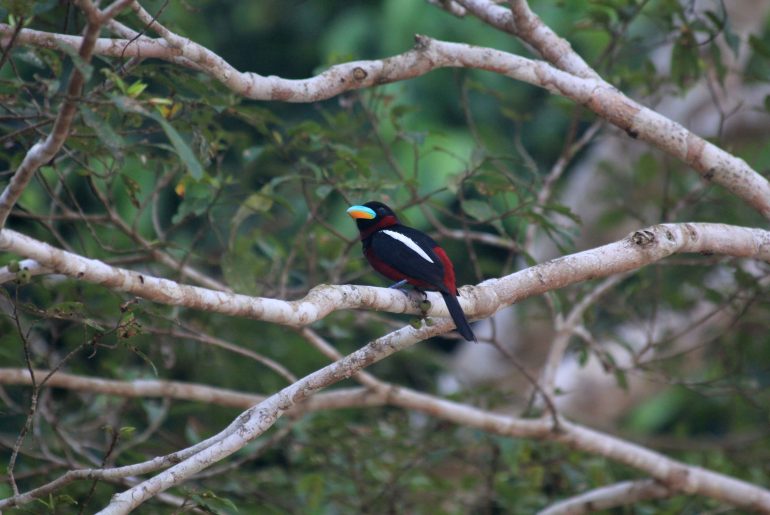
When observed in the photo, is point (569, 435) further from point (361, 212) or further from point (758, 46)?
point (758, 46)

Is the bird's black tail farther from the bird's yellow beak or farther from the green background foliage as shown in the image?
the bird's yellow beak

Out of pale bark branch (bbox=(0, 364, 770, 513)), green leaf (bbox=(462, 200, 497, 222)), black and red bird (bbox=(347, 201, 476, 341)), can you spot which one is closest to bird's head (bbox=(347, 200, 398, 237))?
black and red bird (bbox=(347, 201, 476, 341))

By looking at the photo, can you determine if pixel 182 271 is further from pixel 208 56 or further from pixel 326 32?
pixel 326 32

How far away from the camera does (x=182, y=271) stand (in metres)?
4.15

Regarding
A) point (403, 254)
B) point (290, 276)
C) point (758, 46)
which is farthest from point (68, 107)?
point (290, 276)

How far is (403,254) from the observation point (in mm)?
3701

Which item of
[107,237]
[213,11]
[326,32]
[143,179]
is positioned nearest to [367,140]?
[107,237]

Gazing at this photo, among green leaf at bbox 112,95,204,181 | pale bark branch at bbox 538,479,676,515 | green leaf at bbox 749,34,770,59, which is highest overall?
green leaf at bbox 749,34,770,59

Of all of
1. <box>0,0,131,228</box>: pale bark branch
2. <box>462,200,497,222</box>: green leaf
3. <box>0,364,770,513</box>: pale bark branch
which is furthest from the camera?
<box>0,364,770,513</box>: pale bark branch

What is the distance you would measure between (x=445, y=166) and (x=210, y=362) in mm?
2977

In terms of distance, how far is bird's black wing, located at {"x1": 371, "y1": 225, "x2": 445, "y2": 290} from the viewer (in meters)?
3.50

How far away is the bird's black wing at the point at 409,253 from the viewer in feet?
11.5

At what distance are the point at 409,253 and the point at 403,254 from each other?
22mm

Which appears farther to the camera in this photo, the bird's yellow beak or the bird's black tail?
the bird's yellow beak
